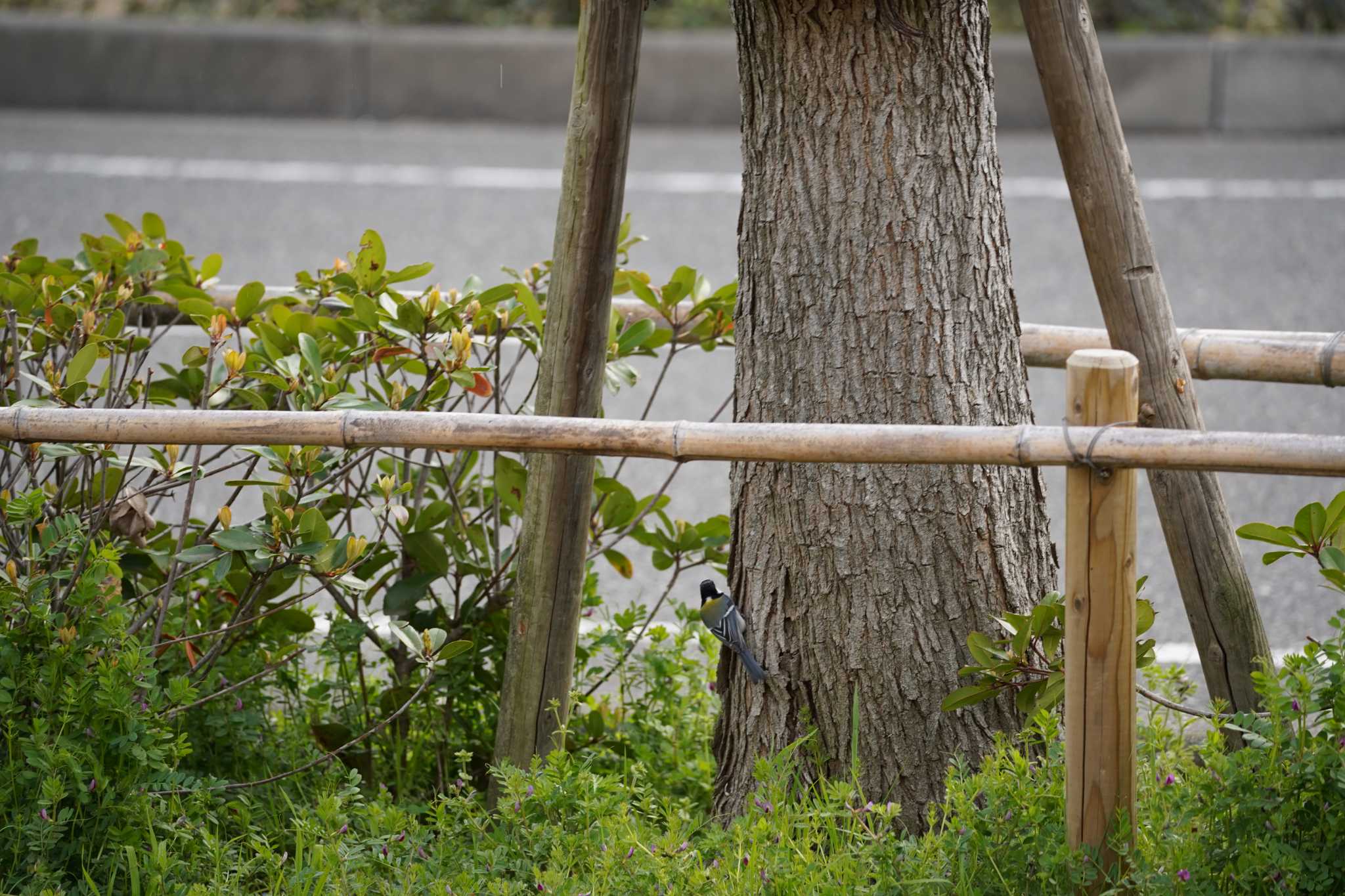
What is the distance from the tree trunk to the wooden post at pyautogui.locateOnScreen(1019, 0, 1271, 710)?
16 cm

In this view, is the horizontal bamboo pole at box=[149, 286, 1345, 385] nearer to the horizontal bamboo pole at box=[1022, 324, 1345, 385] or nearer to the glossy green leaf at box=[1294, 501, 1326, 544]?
the horizontal bamboo pole at box=[1022, 324, 1345, 385]

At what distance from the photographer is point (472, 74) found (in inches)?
307

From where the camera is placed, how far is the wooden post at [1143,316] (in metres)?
2.10

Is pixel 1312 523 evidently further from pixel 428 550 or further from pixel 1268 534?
pixel 428 550

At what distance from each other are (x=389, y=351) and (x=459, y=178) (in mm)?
4720

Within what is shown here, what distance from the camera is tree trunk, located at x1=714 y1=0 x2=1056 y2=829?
7.18ft

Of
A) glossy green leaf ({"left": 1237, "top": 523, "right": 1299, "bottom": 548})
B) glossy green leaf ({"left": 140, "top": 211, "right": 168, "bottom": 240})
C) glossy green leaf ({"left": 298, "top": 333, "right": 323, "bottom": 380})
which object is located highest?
glossy green leaf ({"left": 140, "top": 211, "right": 168, "bottom": 240})

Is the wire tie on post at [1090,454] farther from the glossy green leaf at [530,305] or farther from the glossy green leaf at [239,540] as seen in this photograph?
the glossy green leaf at [239,540]

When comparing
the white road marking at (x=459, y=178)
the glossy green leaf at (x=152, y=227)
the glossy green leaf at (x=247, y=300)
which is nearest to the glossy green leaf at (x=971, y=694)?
the glossy green leaf at (x=247, y=300)

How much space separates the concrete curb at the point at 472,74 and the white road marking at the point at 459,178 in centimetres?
80

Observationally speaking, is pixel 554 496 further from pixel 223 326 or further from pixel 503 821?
pixel 223 326

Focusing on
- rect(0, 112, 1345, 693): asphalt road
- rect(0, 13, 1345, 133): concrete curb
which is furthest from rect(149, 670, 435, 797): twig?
rect(0, 13, 1345, 133): concrete curb

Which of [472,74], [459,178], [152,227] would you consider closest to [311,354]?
[152,227]

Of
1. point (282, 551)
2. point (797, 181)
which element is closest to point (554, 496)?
point (282, 551)
